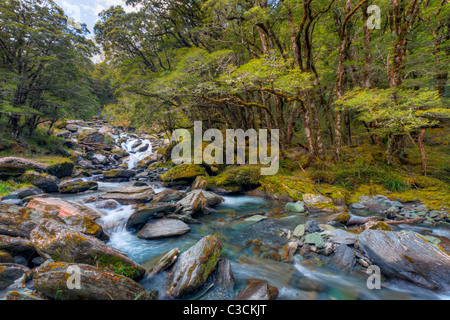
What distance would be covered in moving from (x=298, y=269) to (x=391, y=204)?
5.31 metres

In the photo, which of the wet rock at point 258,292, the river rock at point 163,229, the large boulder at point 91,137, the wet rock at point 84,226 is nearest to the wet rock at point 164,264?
the river rock at point 163,229

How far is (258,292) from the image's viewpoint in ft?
9.74

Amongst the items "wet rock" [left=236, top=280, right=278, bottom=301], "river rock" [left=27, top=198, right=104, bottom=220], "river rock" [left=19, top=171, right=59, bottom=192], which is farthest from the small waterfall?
"wet rock" [left=236, top=280, right=278, bottom=301]

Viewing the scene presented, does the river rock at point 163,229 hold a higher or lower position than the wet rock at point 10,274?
lower

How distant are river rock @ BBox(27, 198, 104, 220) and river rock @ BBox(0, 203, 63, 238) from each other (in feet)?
2.06

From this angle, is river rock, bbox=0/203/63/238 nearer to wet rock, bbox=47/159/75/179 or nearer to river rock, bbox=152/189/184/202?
river rock, bbox=152/189/184/202

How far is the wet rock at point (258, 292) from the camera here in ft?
9.52

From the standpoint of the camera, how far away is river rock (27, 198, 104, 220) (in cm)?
520

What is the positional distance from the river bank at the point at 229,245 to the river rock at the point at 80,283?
0.01 meters

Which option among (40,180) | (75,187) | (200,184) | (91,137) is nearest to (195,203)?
(200,184)

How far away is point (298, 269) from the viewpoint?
377cm

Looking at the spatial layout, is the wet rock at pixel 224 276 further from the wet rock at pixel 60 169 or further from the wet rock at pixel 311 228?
the wet rock at pixel 60 169
